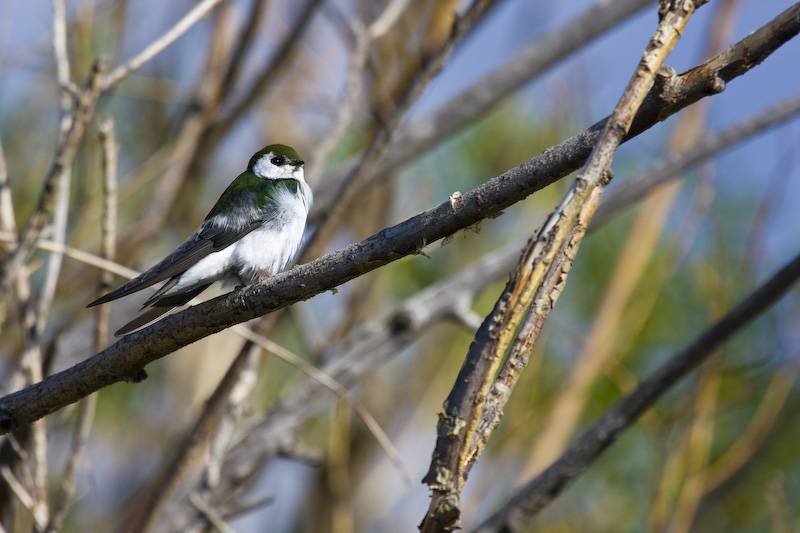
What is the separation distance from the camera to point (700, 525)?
557 centimetres

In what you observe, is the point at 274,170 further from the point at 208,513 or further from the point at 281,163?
the point at 208,513

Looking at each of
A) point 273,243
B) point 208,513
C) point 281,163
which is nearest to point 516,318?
point 273,243

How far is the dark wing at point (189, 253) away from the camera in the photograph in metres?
2.20

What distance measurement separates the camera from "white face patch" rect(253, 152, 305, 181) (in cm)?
355

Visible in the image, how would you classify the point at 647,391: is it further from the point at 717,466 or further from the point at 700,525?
the point at 700,525

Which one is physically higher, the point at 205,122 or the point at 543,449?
the point at 205,122

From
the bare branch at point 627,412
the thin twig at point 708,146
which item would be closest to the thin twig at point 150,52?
the bare branch at point 627,412

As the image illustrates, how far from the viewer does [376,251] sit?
1547 millimetres

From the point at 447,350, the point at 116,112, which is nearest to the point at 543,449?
the point at 447,350

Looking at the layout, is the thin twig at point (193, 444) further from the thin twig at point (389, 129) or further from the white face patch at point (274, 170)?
the white face patch at point (274, 170)

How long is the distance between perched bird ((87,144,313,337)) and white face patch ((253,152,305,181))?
0.29 metres

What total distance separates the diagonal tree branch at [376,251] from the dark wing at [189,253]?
245mm

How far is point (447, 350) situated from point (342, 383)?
60.2 inches

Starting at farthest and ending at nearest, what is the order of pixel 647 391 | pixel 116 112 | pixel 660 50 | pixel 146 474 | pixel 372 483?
pixel 116 112 → pixel 372 483 → pixel 146 474 → pixel 647 391 → pixel 660 50
